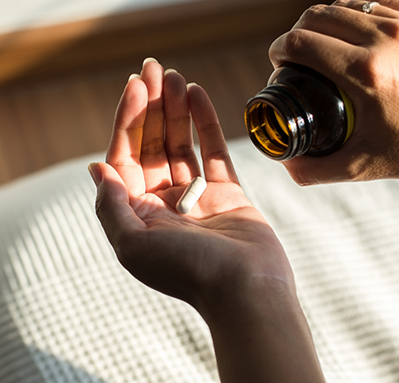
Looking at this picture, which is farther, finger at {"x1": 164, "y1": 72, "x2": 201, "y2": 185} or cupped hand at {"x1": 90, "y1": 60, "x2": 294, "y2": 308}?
finger at {"x1": 164, "y1": 72, "x2": 201, "y2": 185}

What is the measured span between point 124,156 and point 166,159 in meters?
0.08

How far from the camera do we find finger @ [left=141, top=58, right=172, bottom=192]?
711 millimetres

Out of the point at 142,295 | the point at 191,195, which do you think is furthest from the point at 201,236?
the point at 142,295

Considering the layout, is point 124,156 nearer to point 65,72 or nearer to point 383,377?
point 383,377

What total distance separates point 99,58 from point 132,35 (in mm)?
174

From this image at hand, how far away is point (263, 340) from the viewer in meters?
0.54

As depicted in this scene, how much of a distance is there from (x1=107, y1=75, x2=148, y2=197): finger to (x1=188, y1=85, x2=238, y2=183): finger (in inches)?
3.4

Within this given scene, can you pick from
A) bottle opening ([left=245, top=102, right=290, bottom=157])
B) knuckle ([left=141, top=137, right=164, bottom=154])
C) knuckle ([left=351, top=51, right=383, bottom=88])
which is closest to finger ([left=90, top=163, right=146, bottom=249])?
knuckle ([left=141, top=137, right=164, bottom=154])

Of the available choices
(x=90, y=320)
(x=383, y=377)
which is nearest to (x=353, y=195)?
(x=383, y=377)

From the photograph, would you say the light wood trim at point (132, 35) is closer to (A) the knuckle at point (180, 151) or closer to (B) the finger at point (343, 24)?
(A) the knuckle at point (180, 151)

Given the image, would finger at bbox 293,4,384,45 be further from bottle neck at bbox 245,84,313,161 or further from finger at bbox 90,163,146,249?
finger at bbox 90,163,146,249

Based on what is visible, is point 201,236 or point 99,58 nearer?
point 201,236

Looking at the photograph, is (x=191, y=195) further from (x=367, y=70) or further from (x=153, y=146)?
(x=367, y=70)

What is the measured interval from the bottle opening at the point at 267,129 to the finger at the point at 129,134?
16cm
